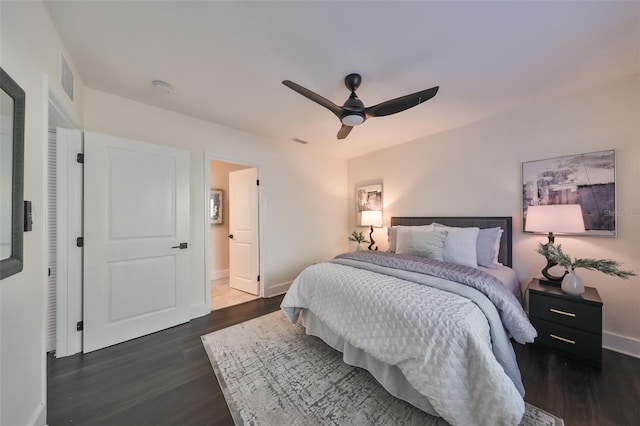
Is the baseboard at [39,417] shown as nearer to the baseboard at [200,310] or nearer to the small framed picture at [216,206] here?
the baseboard at [200,310]

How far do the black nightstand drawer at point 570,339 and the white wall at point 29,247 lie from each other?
3483mm

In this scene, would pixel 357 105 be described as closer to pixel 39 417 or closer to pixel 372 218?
pixel 372 218

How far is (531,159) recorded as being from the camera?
2594 millimetres

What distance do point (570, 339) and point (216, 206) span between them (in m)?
5.10

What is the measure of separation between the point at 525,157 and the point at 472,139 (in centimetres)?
63

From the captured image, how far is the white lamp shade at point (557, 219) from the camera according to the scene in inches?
79.5

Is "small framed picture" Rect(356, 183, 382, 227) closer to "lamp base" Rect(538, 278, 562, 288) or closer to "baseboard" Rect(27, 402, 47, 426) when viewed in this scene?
"lamp base" Rect(538, 278, 562, 288)

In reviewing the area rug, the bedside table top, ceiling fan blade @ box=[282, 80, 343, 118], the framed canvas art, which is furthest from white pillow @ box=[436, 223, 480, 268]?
ceiling fan blade @ box=[282, 80, 343, 118]

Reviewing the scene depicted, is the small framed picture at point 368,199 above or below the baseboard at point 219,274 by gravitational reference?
above

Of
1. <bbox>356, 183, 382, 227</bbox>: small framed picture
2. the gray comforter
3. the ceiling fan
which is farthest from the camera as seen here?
<bbox>356, 183, 382, 227</bbox>: small framed picture

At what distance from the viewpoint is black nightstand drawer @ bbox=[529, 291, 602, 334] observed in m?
1.81

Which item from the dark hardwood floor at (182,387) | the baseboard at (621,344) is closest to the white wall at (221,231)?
the dark hardwood floor at (182,387)

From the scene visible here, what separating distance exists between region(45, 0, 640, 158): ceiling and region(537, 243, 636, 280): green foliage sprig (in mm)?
1600

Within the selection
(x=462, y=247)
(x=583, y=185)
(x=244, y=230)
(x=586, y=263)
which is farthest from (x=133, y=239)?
(x=583, y=185)
